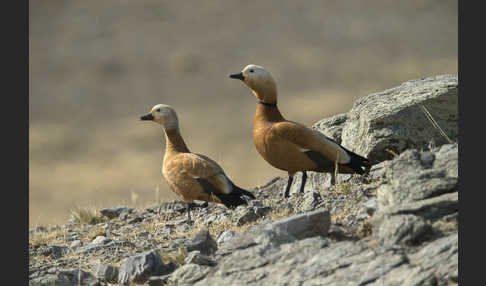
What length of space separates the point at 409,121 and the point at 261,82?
2.15m

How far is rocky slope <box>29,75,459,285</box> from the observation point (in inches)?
244

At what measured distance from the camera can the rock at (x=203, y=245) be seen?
7879mm

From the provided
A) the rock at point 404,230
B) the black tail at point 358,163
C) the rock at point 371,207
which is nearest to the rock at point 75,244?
the black tail at point 358,163

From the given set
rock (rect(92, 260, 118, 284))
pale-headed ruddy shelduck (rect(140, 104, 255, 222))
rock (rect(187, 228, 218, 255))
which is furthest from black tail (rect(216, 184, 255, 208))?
rock (rect(92, 260, 118, 284))

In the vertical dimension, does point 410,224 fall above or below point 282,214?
below

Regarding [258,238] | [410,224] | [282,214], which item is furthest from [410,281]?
[282,214]

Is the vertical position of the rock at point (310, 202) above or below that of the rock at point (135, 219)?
below

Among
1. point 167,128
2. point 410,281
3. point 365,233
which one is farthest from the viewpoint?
point 167,128

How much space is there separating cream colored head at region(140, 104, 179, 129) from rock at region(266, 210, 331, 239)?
5.06 metres

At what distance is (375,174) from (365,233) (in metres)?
3.24

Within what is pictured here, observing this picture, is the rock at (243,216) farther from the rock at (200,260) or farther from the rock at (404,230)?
the rock at (404,230)

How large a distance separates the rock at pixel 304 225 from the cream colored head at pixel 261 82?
406 cm

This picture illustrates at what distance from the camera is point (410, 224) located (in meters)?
6.33

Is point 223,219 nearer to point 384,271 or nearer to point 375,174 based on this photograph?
point 375,174
